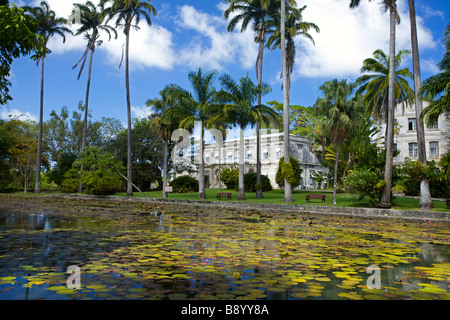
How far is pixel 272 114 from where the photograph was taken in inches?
1086

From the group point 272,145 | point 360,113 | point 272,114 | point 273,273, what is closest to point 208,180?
point 272,145

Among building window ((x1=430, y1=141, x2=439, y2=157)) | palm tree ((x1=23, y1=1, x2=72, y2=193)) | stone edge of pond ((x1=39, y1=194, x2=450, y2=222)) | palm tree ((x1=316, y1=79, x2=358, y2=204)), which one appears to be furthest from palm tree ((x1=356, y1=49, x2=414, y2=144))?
palm tree ((x1=23, y1=1, x2=72, y2=193))

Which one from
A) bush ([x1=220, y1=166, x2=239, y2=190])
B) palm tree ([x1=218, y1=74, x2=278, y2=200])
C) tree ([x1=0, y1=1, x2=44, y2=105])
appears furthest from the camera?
bush ([x1=220, y1=166, x2=239, y2=190])

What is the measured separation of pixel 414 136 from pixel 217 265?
47.6 m

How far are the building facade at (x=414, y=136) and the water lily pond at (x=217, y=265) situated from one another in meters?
39.5

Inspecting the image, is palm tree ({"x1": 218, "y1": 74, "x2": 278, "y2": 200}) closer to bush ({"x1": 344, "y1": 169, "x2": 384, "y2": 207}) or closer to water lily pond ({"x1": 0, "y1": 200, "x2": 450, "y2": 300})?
bush ({"x1": 344, "y1": 169, "x2": 384, "y2": 207})

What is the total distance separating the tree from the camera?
25.0ft

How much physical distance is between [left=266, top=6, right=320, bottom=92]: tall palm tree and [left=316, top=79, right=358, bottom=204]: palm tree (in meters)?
5.48

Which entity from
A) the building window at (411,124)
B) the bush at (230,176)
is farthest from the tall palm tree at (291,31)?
the building window at (411,124)

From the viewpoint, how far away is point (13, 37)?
7996mm

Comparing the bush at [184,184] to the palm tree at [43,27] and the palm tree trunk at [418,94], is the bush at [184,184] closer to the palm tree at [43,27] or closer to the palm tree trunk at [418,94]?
the palm tree at [43,27]

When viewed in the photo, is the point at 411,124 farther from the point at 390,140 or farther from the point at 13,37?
the point at 13,37

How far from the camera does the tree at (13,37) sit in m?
7.62

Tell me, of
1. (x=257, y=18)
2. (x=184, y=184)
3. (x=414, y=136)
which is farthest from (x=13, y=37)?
(x=414, y=136)
